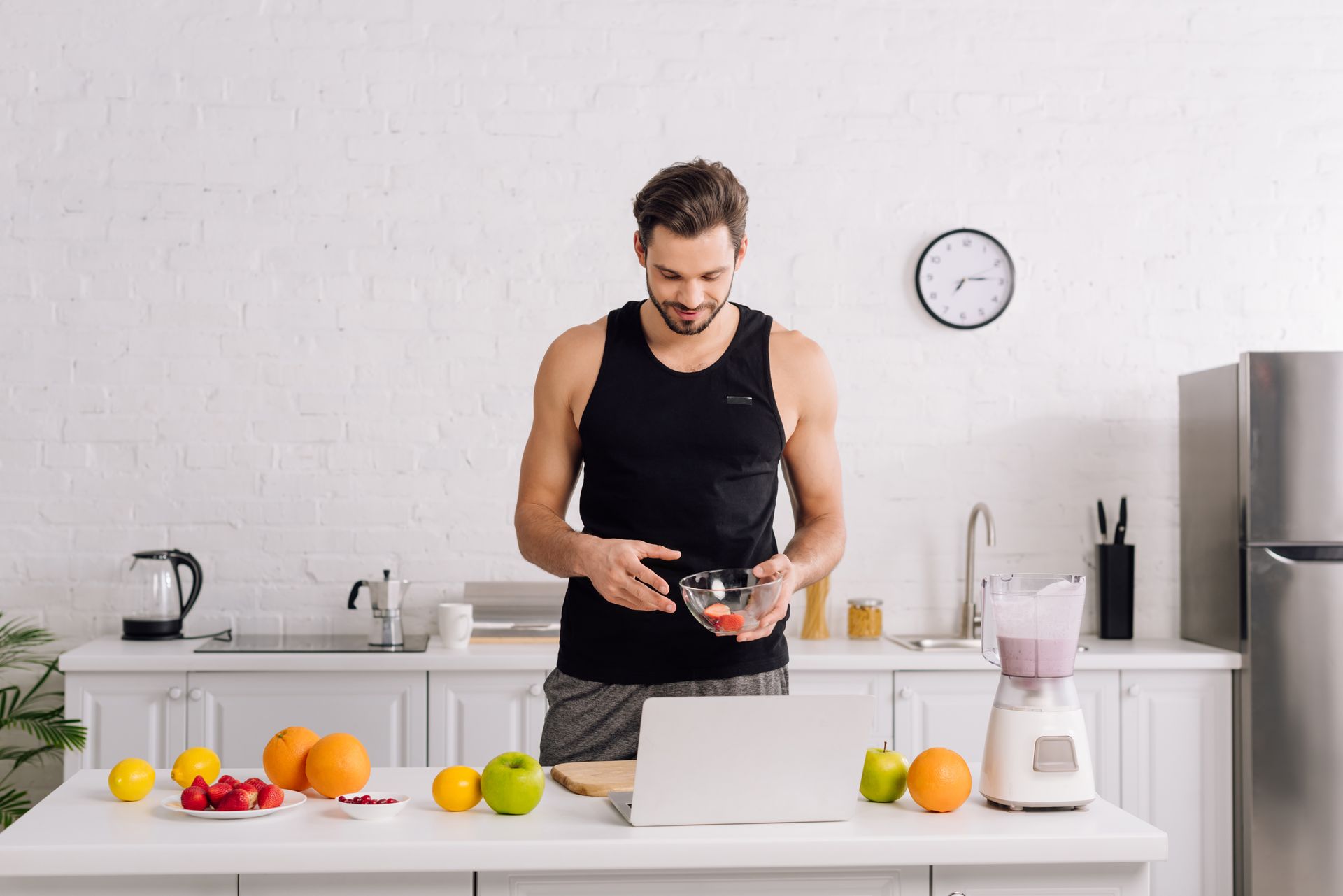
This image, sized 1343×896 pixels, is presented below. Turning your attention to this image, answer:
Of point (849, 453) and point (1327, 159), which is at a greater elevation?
point (1327, 159)

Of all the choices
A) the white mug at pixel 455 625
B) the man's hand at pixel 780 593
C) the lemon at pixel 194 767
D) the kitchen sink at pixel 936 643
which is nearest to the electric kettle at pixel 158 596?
the white mug at pixel 455 625

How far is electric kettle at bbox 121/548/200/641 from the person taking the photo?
3287 mm

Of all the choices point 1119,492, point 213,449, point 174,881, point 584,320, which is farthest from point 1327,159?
point 174,881

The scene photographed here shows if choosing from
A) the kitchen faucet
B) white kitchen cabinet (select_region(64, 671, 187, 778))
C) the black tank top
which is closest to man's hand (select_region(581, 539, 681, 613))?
the black tank top

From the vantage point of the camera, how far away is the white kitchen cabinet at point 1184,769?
3.24m

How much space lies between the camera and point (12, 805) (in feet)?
10.7

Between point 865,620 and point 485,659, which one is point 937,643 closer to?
point 865,620

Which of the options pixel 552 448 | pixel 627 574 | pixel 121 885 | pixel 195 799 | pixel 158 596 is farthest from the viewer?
pixel 158 596

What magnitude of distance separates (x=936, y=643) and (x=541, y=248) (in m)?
1.62

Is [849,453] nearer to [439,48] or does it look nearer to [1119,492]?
[1119,492]

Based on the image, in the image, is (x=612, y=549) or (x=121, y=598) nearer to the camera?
(x=612, y=549)

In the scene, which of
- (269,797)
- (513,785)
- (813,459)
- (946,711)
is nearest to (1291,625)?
(946,711)

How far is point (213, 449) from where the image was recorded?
349cm

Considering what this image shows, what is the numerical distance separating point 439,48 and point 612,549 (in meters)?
2.24
